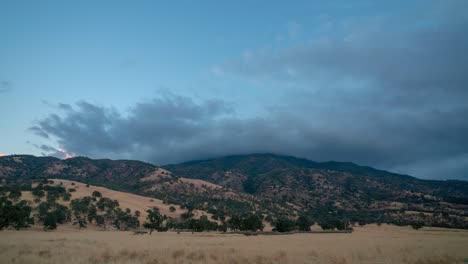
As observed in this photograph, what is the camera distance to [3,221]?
2307 inches

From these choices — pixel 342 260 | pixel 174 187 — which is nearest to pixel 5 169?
pixel 174 187

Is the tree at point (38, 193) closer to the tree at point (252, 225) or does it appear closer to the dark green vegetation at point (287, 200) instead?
the dark green vegetation at point (287, 200)

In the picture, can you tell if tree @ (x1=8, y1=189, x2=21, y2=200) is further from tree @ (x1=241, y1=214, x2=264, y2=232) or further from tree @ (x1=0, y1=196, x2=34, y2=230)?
tree @ (x1=241, y1=214, x2=264, y2=232)

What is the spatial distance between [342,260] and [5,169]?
7688 inches

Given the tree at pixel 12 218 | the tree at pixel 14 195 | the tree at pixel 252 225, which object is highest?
the tree at pixel 14 195

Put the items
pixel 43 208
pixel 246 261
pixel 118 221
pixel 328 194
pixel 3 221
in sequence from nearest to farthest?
pixel 246 261, pixel 3 221, pixel 43 208, pixel 118 221, pixel 328 194

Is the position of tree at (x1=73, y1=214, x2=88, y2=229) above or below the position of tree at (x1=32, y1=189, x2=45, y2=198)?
below

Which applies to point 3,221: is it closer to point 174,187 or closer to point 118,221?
point 118,221

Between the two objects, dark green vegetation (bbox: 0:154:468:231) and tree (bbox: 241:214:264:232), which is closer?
tree (bbox: 241:214:264:232)

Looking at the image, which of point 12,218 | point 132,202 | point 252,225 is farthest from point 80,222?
point 132,202

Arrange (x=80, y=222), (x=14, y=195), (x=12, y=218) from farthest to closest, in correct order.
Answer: (x=14, y=195), (x=80, y=222), (x=12, y=218)

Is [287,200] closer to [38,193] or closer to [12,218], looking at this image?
[38,193]

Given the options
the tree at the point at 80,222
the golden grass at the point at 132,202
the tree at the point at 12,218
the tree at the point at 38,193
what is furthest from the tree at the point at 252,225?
the tree at the point at 38,193

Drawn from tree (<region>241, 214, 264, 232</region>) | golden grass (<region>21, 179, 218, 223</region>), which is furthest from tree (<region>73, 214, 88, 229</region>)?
tree (<region>241, 214, 264, 232</region>)
